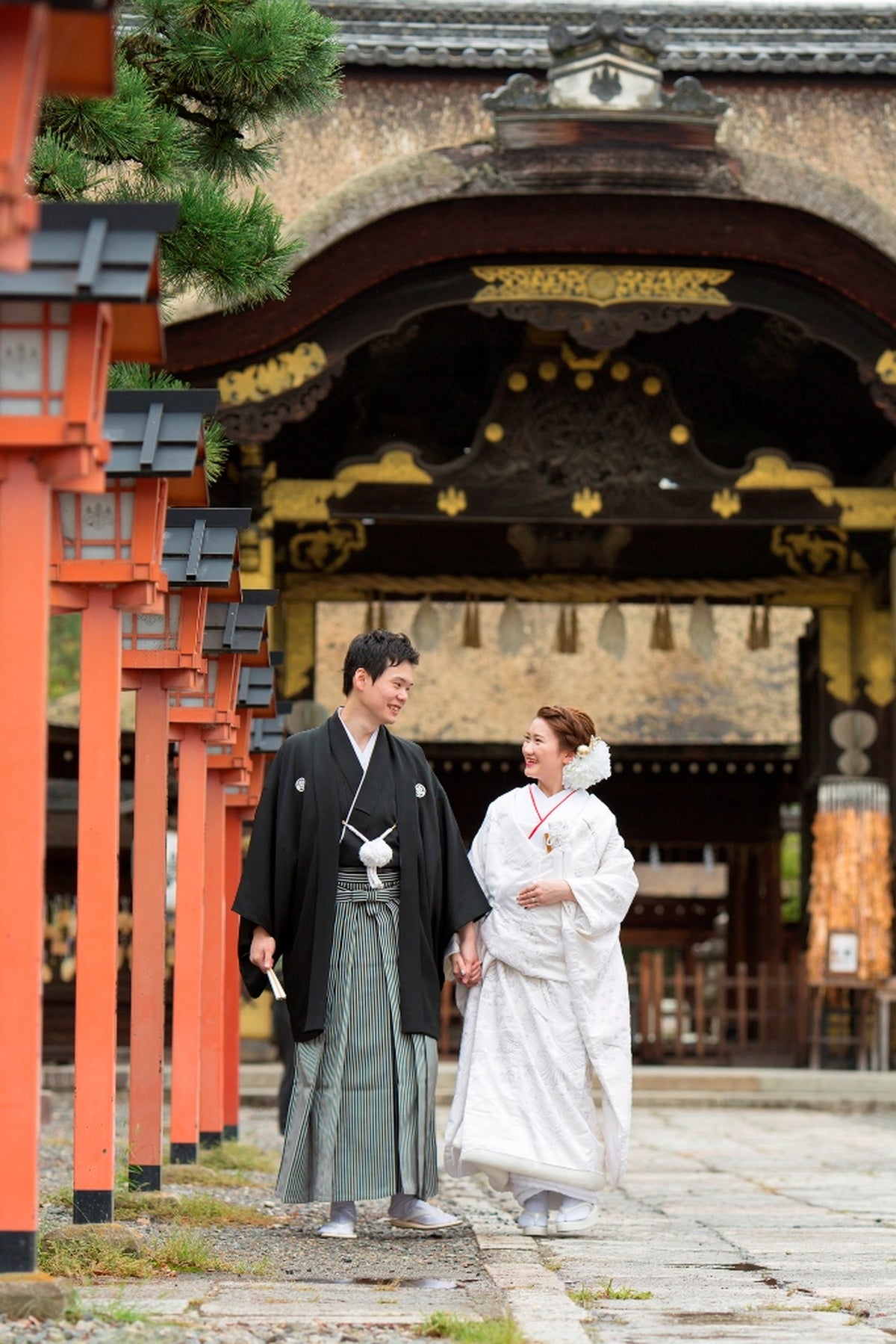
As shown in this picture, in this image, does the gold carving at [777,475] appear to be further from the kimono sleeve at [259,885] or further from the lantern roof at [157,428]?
the lantern roof at [157,428]

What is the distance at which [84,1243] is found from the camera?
4730 mm

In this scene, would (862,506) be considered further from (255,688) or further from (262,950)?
(262,950)

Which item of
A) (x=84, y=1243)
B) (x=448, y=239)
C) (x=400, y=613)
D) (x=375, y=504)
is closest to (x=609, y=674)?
(x=400, y=613)

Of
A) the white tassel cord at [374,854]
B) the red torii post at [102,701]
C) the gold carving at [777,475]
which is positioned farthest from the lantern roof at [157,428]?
the gold carving at [777,475]

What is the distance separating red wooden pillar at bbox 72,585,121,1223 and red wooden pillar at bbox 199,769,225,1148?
2651 millimetres

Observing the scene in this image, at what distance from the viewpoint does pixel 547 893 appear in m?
6.10

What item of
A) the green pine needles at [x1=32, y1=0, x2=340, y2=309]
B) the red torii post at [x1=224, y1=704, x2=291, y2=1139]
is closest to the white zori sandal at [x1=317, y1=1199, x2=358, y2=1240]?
the red torii post at [x1=224, y1=704, x2=291, y2=1139]

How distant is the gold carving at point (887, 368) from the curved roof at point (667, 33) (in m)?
4.08

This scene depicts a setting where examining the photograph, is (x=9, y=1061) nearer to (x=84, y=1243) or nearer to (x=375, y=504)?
(x=84, y=1243)

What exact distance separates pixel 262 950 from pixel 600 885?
3.69ft

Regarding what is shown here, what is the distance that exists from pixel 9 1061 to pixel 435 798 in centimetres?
231

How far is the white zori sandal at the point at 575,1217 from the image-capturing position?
597cm

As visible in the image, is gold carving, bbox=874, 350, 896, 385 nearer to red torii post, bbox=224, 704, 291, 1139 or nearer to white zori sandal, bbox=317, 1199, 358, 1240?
red torii post, bbox=224, 704, 291, 1139

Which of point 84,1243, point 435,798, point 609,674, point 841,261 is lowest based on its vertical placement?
point 84,1243
